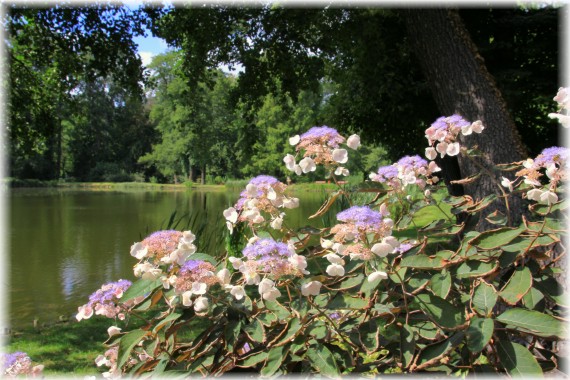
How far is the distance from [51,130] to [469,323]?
8.82 m

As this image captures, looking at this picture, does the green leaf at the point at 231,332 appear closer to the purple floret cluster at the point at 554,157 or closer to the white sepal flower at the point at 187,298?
the white sepal flower at the point at 187,298

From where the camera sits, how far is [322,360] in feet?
3.27

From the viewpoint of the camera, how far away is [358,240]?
42.0 inches

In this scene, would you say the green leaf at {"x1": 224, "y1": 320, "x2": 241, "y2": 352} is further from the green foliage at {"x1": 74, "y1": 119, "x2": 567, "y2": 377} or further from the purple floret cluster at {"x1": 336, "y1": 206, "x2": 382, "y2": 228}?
the purple floret cluster at {"x1": 336, "y1": 206, "x2": 382, "y2": 228}

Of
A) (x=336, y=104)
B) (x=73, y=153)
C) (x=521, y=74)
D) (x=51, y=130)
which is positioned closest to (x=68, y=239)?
(x=51, y=130)

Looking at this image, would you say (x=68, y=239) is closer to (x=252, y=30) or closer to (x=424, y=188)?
(x=252, y=30)

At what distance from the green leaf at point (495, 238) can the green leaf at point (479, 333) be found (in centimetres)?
20

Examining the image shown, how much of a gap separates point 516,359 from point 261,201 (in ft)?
2.37

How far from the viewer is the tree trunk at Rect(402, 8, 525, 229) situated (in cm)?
303

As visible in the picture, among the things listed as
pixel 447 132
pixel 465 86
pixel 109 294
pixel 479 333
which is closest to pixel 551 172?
pixel 447 132

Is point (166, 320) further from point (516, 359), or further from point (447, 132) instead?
point (447, 132)

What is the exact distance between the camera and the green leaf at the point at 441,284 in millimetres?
1048

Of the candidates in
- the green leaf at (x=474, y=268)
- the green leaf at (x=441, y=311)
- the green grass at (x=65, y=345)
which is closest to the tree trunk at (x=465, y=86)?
the green leaf at (x=474, y=268)

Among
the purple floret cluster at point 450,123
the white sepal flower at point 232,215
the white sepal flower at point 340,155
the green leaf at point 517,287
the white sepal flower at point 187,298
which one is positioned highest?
the purple floret cluster at point 450,123
